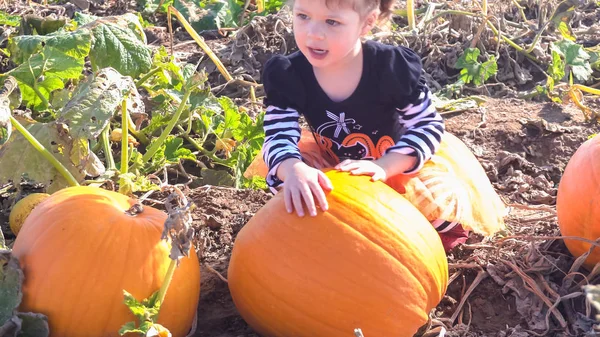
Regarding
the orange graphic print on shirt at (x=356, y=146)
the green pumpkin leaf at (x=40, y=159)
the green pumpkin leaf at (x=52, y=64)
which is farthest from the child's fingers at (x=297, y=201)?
the green pumpkin leaf at (x=52, y=64)

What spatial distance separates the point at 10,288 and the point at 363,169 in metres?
1.10

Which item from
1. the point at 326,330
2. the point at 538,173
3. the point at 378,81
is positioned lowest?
the point at 538,173

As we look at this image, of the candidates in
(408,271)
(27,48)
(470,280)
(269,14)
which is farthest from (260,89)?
(408,271)

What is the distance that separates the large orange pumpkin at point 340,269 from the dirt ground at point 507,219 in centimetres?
23

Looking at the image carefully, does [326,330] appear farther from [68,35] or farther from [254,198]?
[68,35]

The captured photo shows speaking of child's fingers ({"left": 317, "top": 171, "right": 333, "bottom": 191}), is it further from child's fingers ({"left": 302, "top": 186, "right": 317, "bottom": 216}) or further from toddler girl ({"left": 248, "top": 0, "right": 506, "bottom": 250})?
toddler girl ({"left": 248, "top": 0, "right": 506, "bottom": 250})

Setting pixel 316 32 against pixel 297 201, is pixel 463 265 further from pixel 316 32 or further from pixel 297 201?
pixel 316 32

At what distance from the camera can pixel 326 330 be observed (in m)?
2.23

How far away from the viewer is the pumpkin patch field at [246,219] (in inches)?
86.6

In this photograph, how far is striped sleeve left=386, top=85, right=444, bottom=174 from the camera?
273cm

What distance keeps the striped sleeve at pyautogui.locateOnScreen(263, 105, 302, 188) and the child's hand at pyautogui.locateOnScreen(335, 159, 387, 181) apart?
0.20 meters

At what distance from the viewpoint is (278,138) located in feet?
9.07

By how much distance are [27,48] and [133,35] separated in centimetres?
41

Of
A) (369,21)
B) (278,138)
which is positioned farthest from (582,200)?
(278,138)
